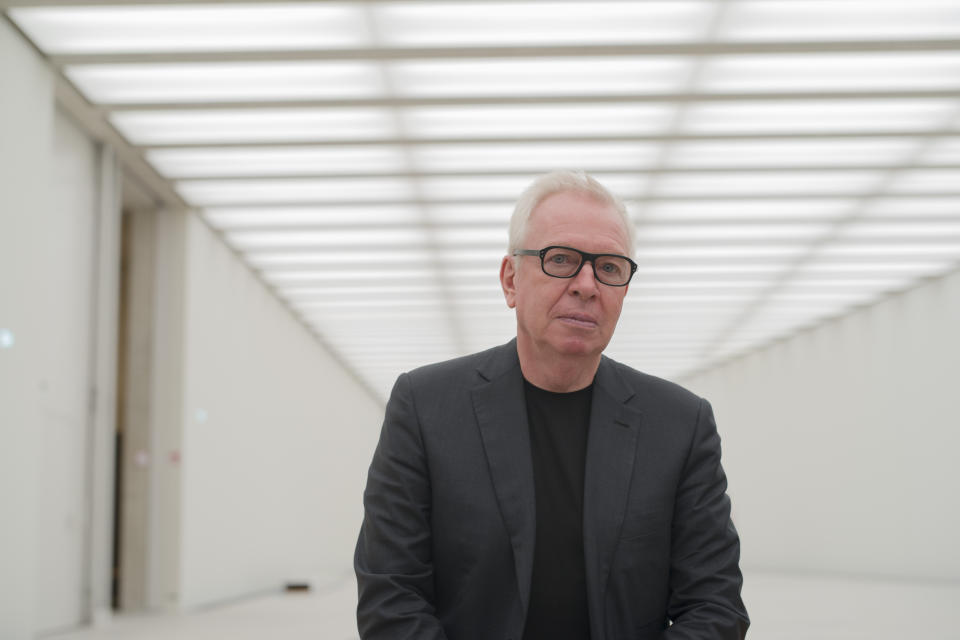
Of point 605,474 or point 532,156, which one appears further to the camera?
point 532,156

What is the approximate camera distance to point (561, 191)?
103 inches

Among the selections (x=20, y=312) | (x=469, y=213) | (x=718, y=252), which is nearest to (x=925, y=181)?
(x=718, y=252)

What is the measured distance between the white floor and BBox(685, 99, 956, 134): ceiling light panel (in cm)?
559

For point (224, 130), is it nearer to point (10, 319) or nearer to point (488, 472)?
point (10, 319)

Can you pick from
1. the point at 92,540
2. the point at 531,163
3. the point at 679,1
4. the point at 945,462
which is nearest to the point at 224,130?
the point at 531,163

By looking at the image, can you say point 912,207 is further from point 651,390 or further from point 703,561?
point 703,561

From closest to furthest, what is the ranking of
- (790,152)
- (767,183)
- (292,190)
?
(790,152) < (767,183) < (292,190)

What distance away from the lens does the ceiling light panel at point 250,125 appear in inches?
451

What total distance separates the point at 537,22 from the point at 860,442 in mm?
15373

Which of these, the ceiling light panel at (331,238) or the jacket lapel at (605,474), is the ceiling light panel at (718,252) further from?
the jacket lapel at (605,474)

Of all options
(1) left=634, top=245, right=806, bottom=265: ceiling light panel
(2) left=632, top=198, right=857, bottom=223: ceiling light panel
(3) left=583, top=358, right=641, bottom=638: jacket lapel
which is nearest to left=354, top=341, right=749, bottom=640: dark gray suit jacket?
(3) left=583, top=358, right=641, bottom=638: jacket lapel

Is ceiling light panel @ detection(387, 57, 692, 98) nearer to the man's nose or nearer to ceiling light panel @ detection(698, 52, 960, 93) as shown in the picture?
ceiling light panel @ detection(698, 52, 960, 93)

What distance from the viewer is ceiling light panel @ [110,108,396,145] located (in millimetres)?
11461

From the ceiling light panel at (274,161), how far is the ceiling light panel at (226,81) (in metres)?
1.68
